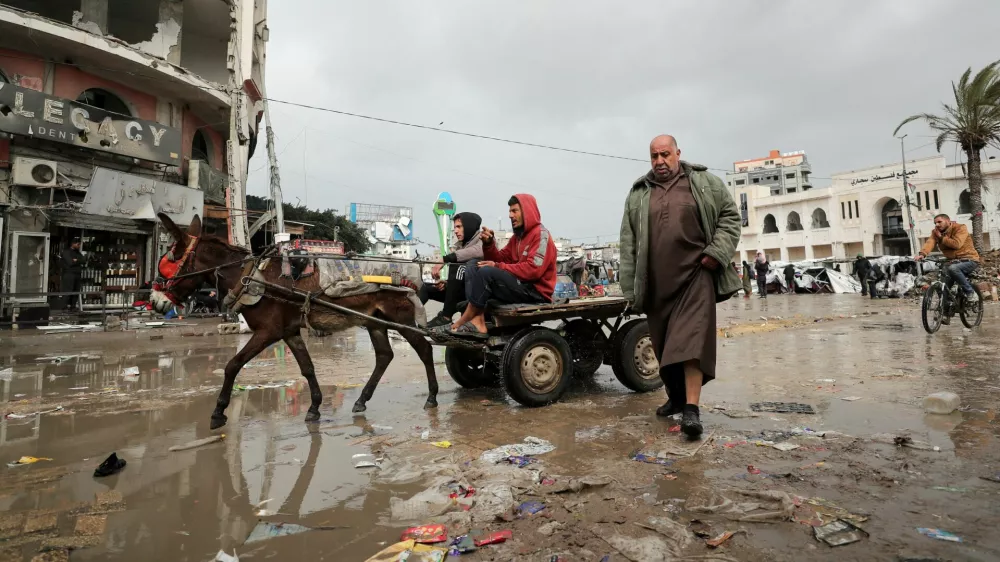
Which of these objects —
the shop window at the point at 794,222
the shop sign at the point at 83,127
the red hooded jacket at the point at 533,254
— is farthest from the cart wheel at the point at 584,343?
the shop window at the point at 794,222

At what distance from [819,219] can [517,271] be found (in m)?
54.3

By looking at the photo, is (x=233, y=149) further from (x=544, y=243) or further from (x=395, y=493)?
(x=395, y=493)

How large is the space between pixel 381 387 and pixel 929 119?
2778 cm

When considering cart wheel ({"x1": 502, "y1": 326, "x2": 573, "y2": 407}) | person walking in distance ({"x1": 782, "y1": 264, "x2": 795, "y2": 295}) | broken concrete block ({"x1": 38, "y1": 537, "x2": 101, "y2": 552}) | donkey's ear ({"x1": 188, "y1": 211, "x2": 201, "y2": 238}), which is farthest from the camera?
person walking in distance ({"x1": 782, "y1": 264, "x2": 795, "y2": 295})

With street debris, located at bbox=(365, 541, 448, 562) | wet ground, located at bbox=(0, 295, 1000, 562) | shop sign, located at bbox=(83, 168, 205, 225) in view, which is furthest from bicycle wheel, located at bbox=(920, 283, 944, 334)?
shop sign, located at bbox=(83, 168, 205, 225)

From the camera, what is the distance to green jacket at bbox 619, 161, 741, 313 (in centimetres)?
353

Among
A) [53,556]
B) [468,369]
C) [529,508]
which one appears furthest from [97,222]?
[529,508]

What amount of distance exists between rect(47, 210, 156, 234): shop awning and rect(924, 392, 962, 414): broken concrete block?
18.0 m

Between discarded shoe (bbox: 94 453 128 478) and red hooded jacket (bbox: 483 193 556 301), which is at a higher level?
red hooded jacket (bbox: 483 193 556 301)

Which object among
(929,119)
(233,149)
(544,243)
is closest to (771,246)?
(929,119)

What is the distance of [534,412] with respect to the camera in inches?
171

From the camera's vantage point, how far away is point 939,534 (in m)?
1.91

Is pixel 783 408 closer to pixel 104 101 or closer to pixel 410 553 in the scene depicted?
pixel 410 553

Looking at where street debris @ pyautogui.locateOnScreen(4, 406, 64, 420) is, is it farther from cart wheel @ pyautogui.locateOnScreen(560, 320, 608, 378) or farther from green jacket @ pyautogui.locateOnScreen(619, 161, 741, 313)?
green jacket @ pyautogui.locateOnScreen(619, 161, 741, 313)
